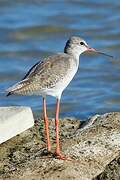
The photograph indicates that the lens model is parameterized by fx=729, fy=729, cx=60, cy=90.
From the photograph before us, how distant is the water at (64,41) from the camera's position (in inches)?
463

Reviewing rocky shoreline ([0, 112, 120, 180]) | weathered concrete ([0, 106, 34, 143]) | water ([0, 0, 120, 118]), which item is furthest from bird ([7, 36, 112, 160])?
water ([0, 0, 120, 118])

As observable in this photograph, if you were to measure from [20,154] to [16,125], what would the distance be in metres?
0.56

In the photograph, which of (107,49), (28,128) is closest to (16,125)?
(28,128)

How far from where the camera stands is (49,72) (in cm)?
709

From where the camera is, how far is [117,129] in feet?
24.2

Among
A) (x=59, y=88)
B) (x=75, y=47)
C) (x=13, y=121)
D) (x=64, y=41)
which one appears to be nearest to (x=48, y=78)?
(x=59, y=88)

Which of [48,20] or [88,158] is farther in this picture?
[48,20]

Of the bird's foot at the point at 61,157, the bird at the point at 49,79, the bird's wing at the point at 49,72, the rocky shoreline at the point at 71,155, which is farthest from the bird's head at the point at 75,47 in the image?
the bird's foot at the point at 61,157

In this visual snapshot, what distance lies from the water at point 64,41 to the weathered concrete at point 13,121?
2.99m

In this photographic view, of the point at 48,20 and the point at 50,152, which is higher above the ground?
the point at 48,20

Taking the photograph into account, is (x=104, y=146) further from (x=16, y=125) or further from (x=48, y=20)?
(x=48, y=20)

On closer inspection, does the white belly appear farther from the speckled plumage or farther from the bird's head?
the bird's head

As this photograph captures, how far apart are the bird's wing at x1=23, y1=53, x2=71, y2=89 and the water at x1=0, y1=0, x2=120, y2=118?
377 cm

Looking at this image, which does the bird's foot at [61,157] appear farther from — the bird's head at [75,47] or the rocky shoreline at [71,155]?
the bird's head at [75,47]
